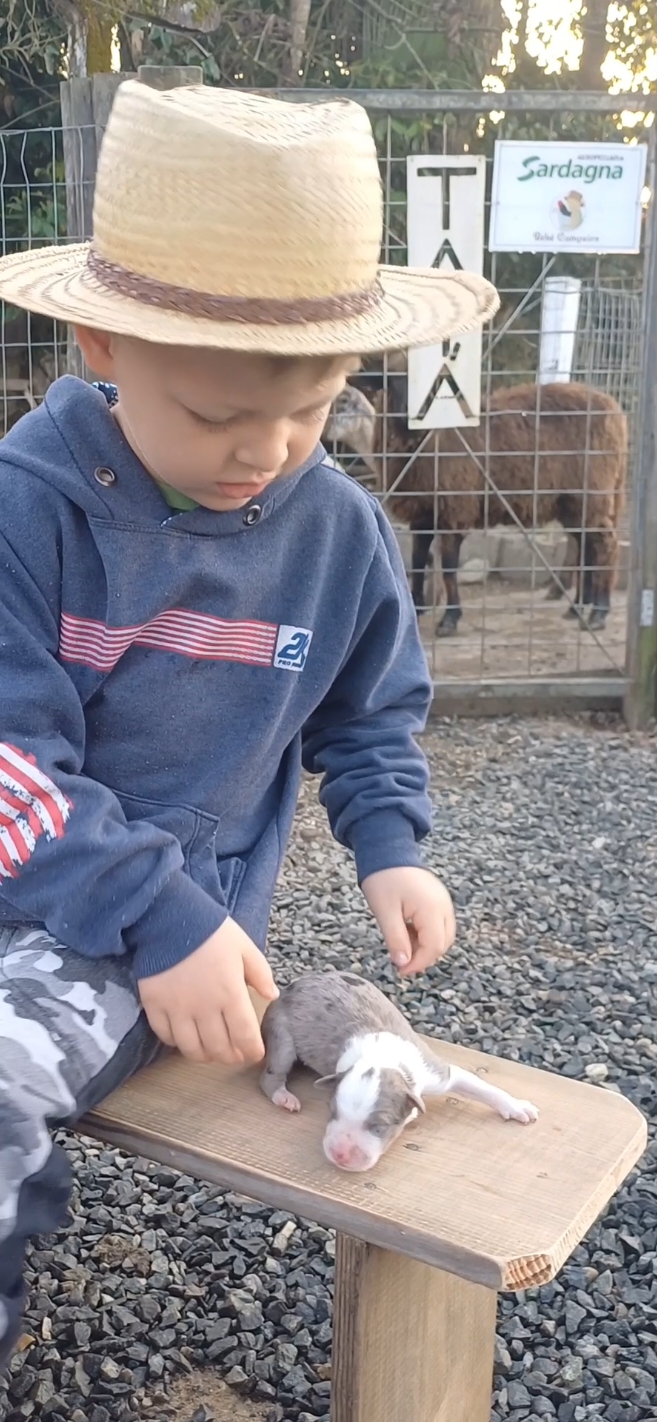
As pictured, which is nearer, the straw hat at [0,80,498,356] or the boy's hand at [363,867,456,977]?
the straw hat at [0,80,498,356]

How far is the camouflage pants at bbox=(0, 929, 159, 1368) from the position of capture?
1.40m

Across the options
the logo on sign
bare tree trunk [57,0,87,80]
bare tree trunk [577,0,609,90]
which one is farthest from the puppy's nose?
bare tree trunk [577,0,609,90]

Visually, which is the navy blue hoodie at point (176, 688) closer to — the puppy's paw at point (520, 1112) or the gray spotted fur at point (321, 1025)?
the gray spotted fur at point (321, 1025)

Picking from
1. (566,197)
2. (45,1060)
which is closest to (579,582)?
(566,197)

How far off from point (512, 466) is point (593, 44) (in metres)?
4.29

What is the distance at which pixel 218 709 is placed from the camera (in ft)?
5.90

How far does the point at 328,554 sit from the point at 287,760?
0.33 meters

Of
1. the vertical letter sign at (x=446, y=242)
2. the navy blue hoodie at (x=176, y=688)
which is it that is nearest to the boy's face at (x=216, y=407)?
the navy blue hoodie at (x=176, y=688)

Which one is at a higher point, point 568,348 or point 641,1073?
point 568,348

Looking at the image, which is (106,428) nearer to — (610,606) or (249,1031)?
(249,1031)

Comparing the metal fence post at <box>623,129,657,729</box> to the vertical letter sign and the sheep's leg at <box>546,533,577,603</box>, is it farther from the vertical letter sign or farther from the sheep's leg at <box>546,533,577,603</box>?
the sheep's leg at <box>546,533,577,603</box>

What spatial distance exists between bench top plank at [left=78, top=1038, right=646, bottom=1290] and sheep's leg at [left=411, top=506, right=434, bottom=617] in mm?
4813

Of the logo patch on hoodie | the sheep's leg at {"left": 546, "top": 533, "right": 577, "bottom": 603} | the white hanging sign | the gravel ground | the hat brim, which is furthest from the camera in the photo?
the sheep's leg at {"left": 546, "top": 533, "right": 577, "bottom": 603}

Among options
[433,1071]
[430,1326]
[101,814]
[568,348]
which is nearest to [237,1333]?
[430,1326]
